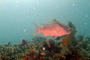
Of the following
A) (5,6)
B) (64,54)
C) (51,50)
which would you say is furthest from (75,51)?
(5,6)

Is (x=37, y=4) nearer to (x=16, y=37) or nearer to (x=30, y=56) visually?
(x=16, y=37)

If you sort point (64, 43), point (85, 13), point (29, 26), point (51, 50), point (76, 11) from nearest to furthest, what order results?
point (51, 50) < point (64, 43) < point (29, 26) < point (85, 13) < point (76, 11)

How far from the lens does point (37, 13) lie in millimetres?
59719

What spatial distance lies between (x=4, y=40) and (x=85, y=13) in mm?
42477

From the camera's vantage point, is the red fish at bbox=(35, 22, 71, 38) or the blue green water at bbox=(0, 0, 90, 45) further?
the blue green water at bbox=(0, 0, 90, 45)

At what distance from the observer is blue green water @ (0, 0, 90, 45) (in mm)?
40312

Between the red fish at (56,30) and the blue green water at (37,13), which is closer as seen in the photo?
the red fish at (56,30)

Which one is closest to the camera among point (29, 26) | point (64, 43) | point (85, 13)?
point (64, 43)

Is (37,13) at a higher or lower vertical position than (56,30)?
higher

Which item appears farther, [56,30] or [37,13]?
[37,13]

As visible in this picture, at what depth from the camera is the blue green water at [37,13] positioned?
40312 mm

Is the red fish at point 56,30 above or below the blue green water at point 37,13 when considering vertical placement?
below

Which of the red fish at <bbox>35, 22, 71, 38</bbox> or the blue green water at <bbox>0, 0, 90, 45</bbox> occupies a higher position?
the blue green water at <bbox>0, 0, 90, 45</bbox>

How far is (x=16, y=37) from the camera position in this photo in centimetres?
3359
